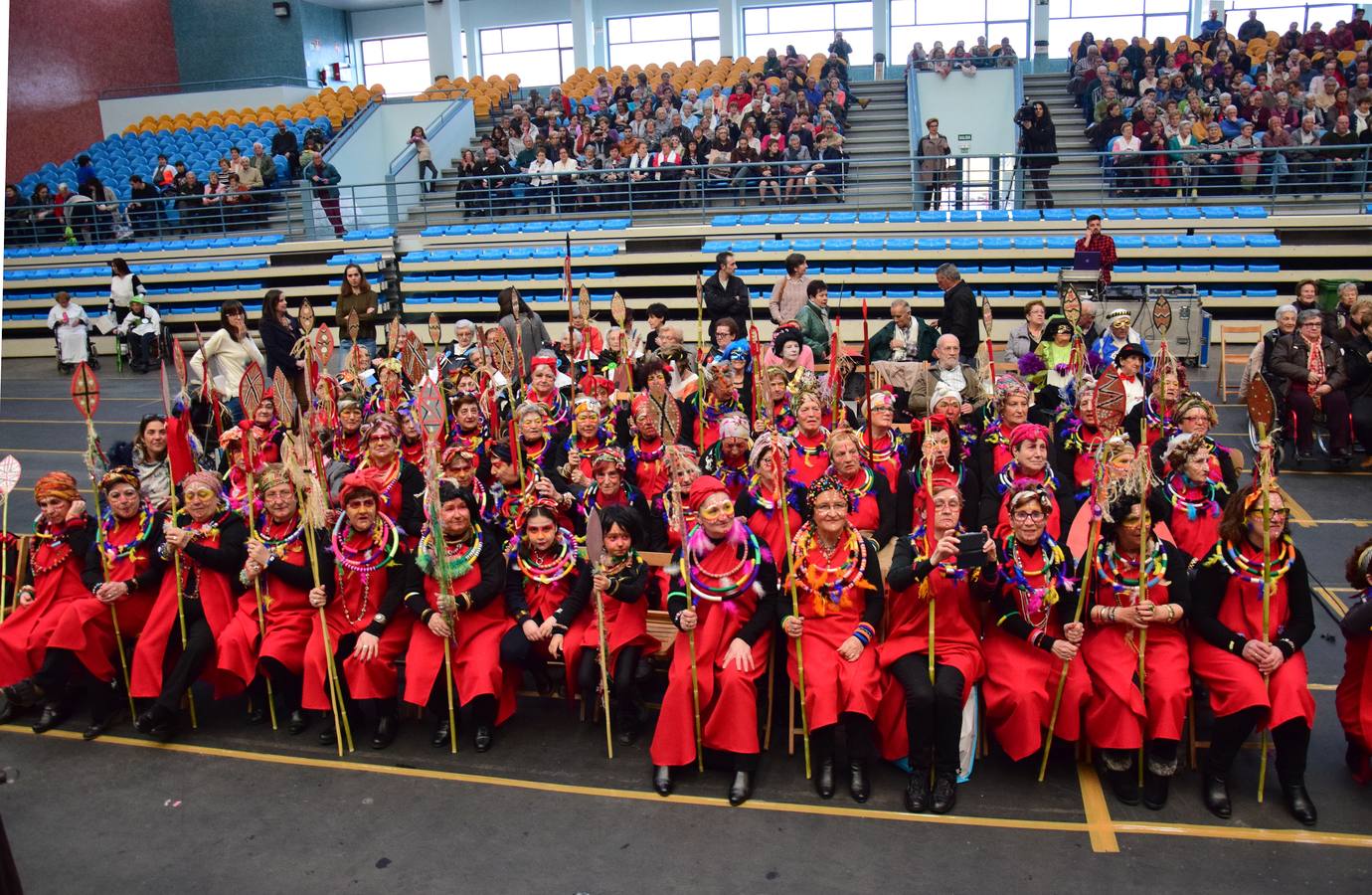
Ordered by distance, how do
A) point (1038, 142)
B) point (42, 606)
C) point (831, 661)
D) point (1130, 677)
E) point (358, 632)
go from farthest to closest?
point (1038, 142)
point (42, 606)
point (358, 632)
point (831, 661)
point (1130, 677)

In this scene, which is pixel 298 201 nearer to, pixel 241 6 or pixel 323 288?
pixel 323 288

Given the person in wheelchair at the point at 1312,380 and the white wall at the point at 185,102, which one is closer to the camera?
the person in wheelchair at the point at 1312,380

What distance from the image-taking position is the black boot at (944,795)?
5.09 m

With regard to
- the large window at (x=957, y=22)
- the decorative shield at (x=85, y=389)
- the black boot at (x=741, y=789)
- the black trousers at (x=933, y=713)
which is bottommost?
the black boot at (x=741, y=789)

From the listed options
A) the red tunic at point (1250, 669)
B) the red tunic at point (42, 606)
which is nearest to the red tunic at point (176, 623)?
the red tunic at point (42, 606)

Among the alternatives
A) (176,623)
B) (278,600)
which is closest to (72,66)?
(176,623)

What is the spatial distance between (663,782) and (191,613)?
2835mm

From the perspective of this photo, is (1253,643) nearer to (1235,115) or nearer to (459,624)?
(459,624)

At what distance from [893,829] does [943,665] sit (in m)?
0.77

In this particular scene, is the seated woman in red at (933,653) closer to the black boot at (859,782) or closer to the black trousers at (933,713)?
the black trousers at (933,713)

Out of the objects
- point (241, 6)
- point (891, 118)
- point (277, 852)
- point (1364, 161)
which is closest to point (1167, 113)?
point (1364, 161)

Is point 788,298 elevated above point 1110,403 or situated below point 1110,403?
above

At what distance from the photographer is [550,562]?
237 inches

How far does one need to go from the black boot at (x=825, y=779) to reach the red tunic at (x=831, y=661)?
227 millimetres
